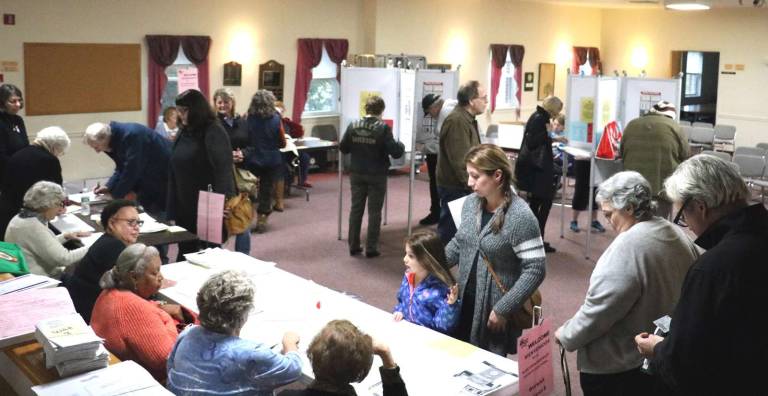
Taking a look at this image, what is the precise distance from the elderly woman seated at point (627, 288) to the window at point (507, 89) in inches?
508

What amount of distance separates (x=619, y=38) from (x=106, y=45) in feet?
37.1

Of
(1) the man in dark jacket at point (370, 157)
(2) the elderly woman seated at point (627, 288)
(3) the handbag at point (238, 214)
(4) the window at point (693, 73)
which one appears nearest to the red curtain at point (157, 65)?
(1) the man in dark jacket at point (370, 157)

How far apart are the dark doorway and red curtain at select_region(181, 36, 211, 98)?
31.5 ft

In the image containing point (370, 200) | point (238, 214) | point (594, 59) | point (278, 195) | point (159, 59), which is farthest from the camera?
point (594, 59)

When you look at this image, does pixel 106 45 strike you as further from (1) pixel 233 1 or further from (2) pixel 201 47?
(1) pixel 233 1

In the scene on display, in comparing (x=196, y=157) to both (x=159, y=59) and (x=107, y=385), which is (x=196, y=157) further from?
(x=159, y=59)

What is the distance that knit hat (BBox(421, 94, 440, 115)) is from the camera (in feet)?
27.2

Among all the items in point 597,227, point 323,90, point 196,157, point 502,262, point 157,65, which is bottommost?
point 597,227

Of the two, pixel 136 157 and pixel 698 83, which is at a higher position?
pixel 698 83

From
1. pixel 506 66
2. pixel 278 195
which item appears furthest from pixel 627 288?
pixel 506 66

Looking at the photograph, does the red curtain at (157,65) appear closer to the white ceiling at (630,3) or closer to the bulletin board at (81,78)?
the bulletin board at (81,78)

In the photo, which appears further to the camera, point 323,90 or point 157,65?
point 323,90

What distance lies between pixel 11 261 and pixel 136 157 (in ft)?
5.85

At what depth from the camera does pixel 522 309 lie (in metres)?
3.45
